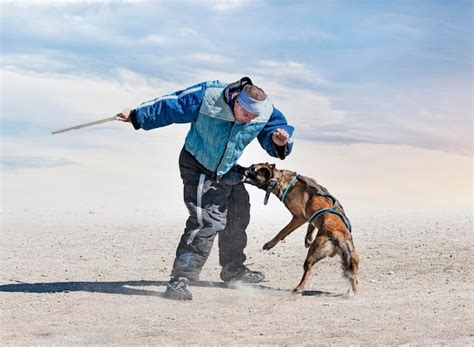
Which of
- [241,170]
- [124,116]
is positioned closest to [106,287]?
[241,170]

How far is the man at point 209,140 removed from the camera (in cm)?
909

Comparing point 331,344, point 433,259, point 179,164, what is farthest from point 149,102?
point 433,259

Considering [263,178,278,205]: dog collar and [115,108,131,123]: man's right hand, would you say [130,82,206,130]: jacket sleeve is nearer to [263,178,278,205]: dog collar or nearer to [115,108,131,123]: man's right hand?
[115,108,131,123]: man's right hand

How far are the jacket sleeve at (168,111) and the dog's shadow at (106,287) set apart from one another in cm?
231

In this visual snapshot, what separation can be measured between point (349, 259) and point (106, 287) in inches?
142

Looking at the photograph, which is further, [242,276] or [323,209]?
[242,276]

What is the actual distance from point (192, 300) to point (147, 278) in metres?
2.09

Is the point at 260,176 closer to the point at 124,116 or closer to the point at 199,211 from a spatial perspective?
the point at 199,211

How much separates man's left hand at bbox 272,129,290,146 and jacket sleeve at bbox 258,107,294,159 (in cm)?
12

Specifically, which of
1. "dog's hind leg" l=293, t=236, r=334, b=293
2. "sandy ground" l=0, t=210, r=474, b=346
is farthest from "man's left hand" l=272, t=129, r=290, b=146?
"sandy ground" l=0, t=210, r=474, b=346

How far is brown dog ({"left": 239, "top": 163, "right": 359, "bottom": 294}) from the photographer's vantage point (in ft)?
29.3

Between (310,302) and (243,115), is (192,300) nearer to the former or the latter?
(310,302)

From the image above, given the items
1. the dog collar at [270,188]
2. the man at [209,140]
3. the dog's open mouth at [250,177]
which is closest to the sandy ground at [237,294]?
the man at [209,140]

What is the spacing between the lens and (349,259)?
8984 millimetres
